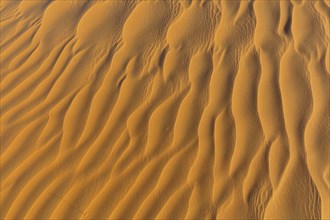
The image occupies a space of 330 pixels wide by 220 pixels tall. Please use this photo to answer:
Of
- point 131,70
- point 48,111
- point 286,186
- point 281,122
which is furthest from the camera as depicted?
point 131,70

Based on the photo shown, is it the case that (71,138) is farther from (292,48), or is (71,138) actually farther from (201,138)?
(292,48)

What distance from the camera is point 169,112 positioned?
3031mm

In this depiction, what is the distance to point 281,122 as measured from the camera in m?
2.83

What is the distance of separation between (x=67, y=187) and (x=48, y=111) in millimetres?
779

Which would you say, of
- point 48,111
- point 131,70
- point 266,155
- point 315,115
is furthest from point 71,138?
point 315,115

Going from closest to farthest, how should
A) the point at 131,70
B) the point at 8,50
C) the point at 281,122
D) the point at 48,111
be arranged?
the point at 281,122 → the point at 48,111 → the point at 131,70 → the point at 8,50

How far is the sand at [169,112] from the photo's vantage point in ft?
8.45

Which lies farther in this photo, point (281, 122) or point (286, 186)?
point (281, 122)

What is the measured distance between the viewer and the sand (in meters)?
2.58

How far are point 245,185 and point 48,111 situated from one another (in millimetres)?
1741

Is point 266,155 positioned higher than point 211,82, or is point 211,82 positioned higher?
point 211,82

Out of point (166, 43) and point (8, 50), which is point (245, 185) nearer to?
point (166, 43)

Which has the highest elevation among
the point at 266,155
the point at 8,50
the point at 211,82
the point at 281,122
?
the point at 8,50

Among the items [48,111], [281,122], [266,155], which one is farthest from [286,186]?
[48,111]
